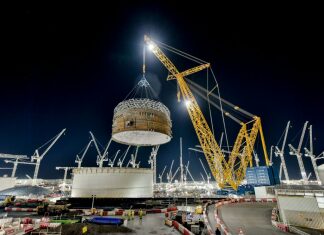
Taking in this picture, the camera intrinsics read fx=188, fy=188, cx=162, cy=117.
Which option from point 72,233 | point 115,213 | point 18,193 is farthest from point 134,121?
point 18,193

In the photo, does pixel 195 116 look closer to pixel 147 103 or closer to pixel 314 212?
pixel 147 103

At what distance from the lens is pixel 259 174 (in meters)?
53.0

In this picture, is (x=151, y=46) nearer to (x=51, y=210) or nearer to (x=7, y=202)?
(x=51, y=210)

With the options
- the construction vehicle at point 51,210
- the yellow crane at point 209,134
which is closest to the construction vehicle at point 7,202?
the construction vehicle at point 51,210

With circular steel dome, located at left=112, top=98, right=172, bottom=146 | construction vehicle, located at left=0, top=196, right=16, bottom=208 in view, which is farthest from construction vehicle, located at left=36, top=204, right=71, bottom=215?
circular steel dome, located at left=112, top=98, right=172, bottom=146

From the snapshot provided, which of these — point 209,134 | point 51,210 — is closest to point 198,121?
point 209,134

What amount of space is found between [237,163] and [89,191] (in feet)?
178

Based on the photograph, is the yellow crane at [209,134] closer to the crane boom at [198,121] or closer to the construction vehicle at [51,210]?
the crane boom at [198,121]

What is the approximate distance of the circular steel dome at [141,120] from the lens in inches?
949

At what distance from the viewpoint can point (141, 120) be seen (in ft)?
79.3

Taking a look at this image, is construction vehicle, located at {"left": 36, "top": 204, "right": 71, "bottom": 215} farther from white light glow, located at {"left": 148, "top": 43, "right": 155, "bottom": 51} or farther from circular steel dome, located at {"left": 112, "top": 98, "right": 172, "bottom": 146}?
white light glow, located at {"left": 148, "top": 43, "right": 155, "bottom": 51}

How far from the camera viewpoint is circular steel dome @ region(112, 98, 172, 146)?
79.1 feet

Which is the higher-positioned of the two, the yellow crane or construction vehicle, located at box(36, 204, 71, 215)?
the yellow crane

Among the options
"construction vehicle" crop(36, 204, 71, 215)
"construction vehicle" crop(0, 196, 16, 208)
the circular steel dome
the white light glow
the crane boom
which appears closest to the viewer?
the circular steel dome
